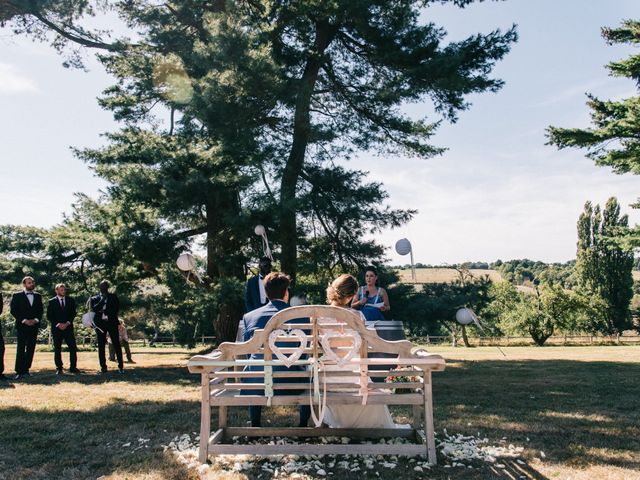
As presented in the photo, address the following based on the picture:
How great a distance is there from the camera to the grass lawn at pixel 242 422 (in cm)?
337

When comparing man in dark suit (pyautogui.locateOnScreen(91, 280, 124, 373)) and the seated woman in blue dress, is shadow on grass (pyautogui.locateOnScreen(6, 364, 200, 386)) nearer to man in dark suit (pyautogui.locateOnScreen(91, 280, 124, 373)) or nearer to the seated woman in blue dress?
man in dark suit (pyautogui.locateOnScreen(91, 280, 124, 373))

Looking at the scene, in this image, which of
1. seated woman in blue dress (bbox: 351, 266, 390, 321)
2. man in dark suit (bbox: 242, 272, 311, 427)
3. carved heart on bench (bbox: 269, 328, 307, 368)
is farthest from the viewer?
seated woman in blue dress (bbox: 351, 266, 390, 321)

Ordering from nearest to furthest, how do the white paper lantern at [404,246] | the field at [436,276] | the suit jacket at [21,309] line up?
the suit jacket at [21,309]
the white paper lantern at [404,246]
the field at [436,276]

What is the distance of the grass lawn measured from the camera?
3371 mm

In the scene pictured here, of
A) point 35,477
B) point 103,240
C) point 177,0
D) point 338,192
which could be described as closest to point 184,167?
point 103,240

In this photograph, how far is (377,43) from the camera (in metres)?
11.1

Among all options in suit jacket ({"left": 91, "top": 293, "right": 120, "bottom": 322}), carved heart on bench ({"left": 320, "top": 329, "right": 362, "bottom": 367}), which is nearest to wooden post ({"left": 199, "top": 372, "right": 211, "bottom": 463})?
carved heart on bench ({"left": 320, "top": 329, "right": 362, "bottom": 367})

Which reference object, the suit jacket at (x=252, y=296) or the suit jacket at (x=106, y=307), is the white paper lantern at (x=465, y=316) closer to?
the suit jacket at (x=252, y=296)

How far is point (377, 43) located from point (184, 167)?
5.08 meters

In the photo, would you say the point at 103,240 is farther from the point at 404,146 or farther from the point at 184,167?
the point at 404,146

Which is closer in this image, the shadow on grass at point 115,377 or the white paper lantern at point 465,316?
the shadow on grass at point 115,377

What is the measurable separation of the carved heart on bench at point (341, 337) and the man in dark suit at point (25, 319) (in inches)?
287

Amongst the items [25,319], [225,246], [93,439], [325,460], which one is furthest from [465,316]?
[25,319]

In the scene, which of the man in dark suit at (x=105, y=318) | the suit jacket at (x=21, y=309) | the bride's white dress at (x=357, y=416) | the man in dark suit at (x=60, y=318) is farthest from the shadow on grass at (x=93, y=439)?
the man in dark suit at (x=60, y=318)
